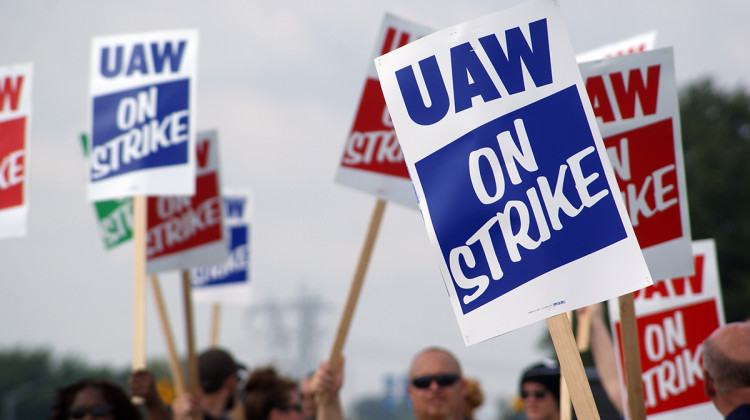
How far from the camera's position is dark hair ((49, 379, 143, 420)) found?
5.12 metres

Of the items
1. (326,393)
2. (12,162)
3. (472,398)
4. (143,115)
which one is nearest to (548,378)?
(472,398)

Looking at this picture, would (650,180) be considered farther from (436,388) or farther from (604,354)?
(604,354)

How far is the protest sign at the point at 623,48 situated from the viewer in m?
5.56

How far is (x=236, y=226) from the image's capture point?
9.76m

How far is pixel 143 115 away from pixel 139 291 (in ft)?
4.06

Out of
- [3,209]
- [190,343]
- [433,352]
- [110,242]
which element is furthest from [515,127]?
[110,242]

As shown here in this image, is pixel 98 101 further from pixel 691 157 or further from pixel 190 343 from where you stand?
pixel 691 157

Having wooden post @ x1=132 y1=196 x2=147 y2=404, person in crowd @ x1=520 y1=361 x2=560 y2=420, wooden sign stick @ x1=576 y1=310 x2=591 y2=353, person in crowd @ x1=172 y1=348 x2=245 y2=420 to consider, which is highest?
wooden post @ x1=132 y1=196 x2=147 y2=404

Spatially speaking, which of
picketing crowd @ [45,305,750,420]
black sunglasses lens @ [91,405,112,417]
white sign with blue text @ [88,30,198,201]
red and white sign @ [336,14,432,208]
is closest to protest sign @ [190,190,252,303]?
picketing crowd @ [45,305,750,420]

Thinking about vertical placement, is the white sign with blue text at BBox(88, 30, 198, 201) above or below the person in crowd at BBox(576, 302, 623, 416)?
above

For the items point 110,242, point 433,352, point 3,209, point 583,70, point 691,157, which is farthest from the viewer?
point 691,157

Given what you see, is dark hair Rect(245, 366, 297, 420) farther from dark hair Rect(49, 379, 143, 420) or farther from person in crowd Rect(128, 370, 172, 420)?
dark hair Rect(49, 379, 143, 420)

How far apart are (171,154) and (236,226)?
346cm

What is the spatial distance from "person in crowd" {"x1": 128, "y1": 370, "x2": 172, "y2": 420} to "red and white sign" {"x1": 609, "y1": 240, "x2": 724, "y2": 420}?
243 cm
